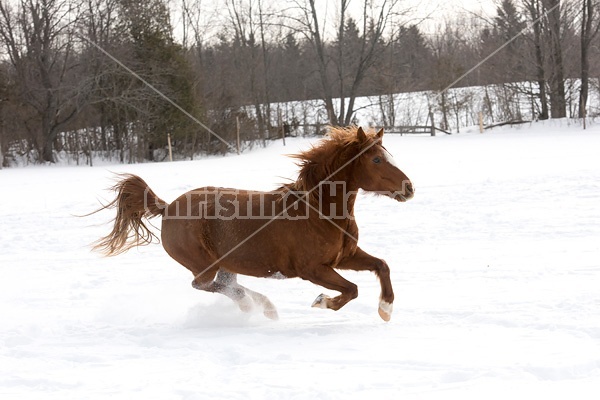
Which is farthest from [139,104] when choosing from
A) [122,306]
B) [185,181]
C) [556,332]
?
[556,332]

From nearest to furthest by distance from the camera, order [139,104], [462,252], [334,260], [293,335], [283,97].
Answer: [293,335] < [334,260] < [462,252] < [139,104] < [283,97]

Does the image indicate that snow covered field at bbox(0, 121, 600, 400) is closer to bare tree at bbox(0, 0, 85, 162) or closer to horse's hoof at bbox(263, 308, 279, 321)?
horse's hoof at bbox(263, 308, 279, 321)

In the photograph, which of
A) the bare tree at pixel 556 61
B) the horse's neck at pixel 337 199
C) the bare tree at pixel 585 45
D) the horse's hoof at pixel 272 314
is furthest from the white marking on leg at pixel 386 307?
the bare tree at pixel 556 61

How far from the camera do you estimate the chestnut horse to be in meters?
4.69

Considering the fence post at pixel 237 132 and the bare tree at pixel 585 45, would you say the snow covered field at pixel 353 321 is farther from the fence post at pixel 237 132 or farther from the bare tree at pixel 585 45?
the bare tree at pixel 585 45

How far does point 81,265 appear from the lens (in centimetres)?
725

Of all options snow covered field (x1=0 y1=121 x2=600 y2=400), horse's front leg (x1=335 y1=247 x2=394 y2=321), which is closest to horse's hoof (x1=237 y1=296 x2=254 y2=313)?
snow covered field (x1=0 y1=121 x2=600 y2=400)

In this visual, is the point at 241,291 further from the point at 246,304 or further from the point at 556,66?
the point at 556,66

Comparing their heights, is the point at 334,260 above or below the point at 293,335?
above

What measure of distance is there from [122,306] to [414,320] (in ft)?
8.23

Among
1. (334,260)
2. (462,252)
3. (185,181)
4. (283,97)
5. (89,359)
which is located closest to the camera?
(89,359)

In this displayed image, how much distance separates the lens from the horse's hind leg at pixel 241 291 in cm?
496

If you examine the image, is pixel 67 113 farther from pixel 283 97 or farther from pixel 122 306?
pixel 122 306

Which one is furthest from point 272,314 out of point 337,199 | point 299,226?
point 337,199
